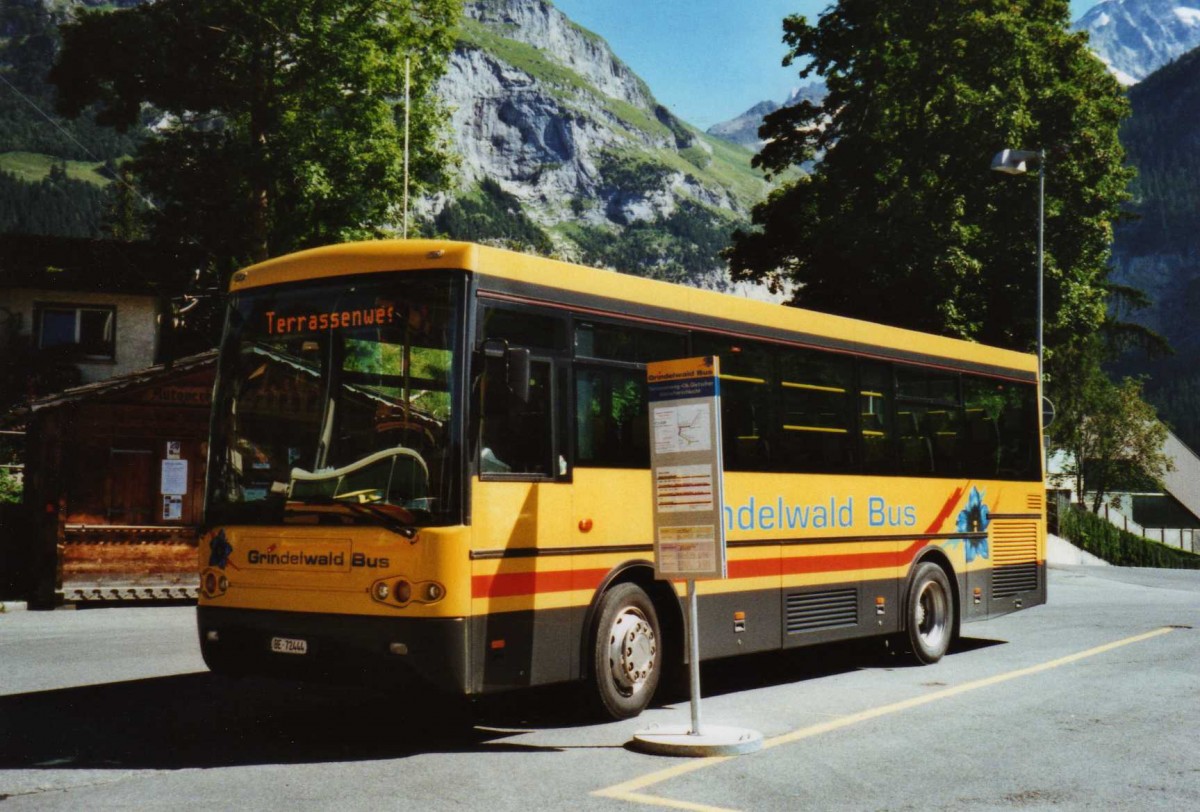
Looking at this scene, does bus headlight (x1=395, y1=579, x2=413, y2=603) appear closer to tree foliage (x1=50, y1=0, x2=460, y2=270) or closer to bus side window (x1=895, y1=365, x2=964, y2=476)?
bus side window (x1=895, y1=365, x2=964, y2=476)

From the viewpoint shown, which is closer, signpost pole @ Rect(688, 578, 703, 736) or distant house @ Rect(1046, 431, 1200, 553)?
signpost pole @ Rect(688, 578, 703, 736)

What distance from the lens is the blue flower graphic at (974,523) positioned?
45.4ft

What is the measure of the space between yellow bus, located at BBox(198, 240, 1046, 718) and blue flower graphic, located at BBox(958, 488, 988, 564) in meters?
3.39

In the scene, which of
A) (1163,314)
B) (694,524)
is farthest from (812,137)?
(1163,314)

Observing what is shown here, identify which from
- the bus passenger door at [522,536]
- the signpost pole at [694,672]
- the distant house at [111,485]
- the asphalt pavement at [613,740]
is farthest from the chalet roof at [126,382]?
the signpost pole at [694,672]

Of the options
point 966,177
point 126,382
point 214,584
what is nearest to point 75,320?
point 126,382

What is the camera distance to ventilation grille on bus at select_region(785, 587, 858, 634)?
11195 millimetres

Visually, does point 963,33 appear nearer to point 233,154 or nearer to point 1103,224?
point 1103,224

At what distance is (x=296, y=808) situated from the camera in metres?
6.58

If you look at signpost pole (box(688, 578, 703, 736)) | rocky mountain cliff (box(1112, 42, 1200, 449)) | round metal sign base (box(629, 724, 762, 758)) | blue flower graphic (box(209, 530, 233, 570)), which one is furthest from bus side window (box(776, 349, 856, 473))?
rocky mountain cliff (box(1112, 42, 1200, 449))

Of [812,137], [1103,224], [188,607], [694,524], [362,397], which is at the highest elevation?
[812,137]

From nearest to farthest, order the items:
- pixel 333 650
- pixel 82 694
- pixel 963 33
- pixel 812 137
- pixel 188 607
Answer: pixel 333 650, pixel 82 694, pixel 188 607, pixel 963 33, pixel 812 137

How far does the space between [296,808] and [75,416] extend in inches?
710

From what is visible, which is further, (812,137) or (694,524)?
(812,137)
